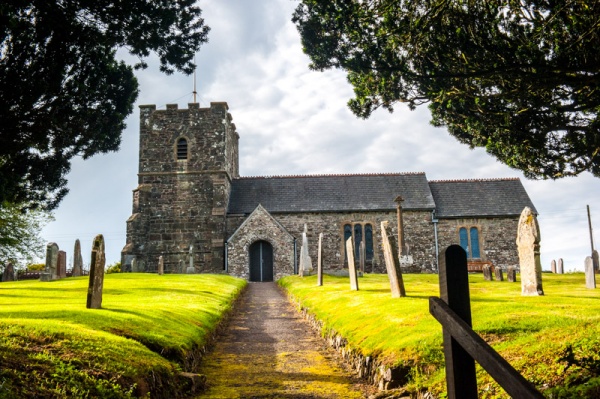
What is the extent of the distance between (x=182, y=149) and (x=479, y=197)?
71.7 feet

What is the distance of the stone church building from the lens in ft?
114

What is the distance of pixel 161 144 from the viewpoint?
124 feet

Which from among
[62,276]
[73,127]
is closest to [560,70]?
[73,127]

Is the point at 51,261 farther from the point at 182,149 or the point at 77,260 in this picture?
the point at 182,149

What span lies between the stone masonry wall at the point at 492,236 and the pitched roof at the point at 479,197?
0.50m

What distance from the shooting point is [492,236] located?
36.1 meters

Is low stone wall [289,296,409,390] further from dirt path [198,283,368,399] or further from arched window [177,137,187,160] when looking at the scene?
arched window [177,137,187,160]

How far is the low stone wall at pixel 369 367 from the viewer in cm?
686

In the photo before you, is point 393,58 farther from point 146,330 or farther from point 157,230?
point 157,230

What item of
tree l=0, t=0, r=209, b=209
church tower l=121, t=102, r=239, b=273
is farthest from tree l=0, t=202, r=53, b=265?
tree l=0, t=0, r=209, b=209

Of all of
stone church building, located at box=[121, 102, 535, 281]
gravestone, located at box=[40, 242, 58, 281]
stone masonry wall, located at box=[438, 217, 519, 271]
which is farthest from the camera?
stone masonry wall, located at box=[438, 217, 519, 271]

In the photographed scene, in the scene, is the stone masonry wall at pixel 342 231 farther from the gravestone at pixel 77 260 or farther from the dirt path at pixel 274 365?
the dirt path at pixel 274 365

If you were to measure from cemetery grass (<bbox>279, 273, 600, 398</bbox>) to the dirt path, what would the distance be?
1.87 feet

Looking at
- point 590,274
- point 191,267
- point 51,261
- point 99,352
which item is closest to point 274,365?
point 99,352
